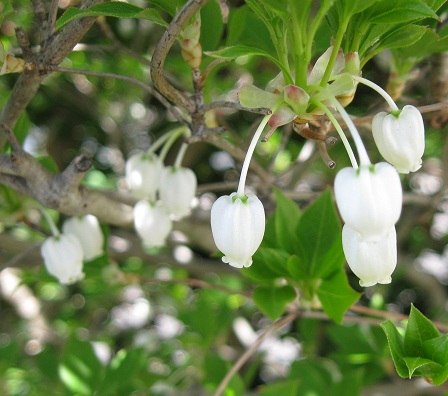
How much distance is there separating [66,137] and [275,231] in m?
1.84

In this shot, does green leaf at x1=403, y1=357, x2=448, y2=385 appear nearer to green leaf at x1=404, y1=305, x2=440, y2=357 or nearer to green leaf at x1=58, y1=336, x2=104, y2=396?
green leaf at x1=404, y1=305, x2=440, y2=357

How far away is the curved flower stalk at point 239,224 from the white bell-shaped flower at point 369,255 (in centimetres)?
11

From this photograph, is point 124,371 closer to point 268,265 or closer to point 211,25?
point 268,265

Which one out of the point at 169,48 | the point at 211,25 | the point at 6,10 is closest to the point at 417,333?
the point at 169,48

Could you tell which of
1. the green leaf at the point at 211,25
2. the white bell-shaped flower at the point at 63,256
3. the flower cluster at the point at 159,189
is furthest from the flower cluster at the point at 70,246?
the green leaf at the point at 211,25

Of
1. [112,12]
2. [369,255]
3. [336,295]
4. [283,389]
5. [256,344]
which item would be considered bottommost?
[283,389]

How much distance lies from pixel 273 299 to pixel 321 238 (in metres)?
0.13

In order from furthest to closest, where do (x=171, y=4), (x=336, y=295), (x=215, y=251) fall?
(x=215, y=251) → (x=336, y=295) → (x=171, y=4)

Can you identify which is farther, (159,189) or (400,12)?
(159,189)

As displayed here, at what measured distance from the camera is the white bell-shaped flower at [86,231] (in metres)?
1.23

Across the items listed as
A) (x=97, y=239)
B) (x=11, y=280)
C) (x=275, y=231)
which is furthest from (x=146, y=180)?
(x=11, y=280)

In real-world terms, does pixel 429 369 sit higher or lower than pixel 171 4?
lower

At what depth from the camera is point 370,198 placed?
66cm

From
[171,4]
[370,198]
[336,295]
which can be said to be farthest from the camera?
[336,295]
